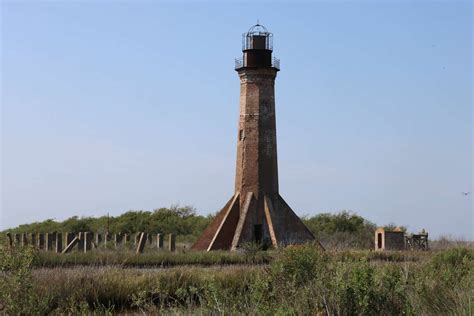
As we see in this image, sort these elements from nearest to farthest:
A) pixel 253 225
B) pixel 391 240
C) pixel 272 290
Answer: pixel 272 290
pixel 253 225
pixel 391 240

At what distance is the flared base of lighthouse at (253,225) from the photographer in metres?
38.9

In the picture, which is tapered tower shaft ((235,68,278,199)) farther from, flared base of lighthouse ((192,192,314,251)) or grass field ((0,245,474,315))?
grass field ((0,245,474,315))

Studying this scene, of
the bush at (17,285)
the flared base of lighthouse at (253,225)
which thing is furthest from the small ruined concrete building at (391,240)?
the bush at (17,285)


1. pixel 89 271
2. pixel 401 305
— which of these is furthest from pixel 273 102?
pixel 401 305

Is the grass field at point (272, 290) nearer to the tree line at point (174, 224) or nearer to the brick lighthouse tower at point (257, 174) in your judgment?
the brick lighthouse tower at point (257, 174)

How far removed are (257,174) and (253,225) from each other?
2552 mm

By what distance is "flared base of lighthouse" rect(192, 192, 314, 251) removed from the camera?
128 ft

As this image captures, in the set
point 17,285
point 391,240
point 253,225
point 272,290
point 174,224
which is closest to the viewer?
point 17,285

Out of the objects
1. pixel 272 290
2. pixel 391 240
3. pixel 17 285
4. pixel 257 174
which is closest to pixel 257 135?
pixel 257 174

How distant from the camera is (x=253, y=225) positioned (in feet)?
130

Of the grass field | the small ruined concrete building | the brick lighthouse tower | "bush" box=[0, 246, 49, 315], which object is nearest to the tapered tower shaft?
the brick lighthouse tower

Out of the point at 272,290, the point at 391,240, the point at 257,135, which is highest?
the point at 257,135

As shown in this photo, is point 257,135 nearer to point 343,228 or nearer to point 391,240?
point 391,240

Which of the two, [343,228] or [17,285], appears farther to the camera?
[343,228]
